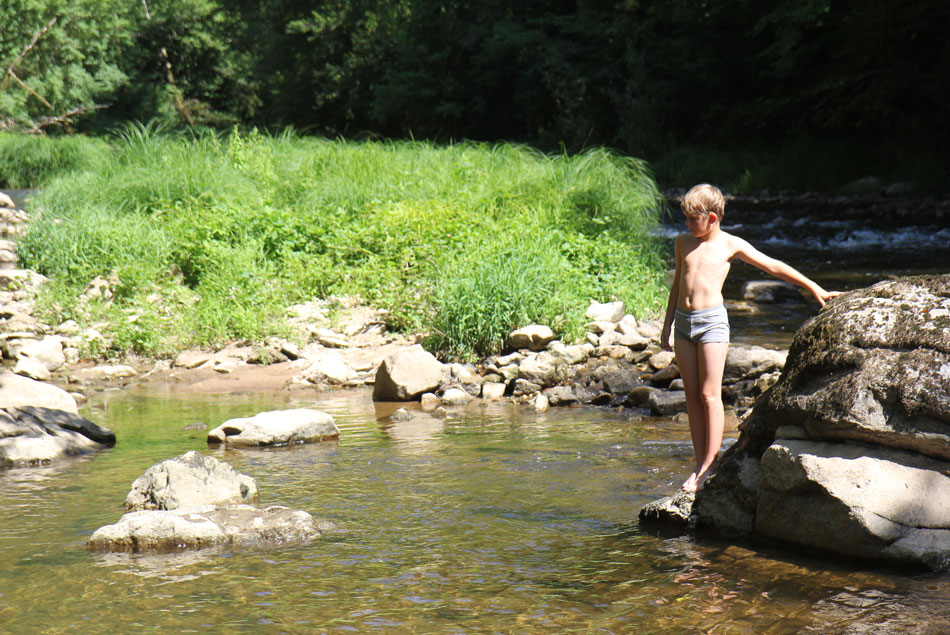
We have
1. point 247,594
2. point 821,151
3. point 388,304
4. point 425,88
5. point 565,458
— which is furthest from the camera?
point 425,88

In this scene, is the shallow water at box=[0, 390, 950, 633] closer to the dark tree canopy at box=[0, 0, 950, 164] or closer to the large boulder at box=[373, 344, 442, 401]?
the large boulder at box=[373, 344, 442, 401]

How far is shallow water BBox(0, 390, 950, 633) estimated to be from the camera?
3.58 meters

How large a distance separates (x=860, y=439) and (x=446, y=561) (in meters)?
1.78

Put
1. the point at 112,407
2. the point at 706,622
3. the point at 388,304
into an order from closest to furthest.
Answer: the point at 706,622, the point at 112,407, the point at 388,304

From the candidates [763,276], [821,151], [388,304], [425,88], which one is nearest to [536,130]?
[425,88]

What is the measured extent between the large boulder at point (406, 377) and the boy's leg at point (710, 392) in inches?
152

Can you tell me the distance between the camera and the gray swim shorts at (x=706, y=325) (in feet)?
15.4

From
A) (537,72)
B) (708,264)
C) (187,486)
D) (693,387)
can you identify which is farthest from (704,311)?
(537,72)

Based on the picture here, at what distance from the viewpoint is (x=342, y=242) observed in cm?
1150

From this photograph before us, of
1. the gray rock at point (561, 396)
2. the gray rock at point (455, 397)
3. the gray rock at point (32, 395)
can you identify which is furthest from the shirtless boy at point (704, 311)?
the gray rock at point (32, 395)

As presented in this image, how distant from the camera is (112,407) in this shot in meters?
8.14

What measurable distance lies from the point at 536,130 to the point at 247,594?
118 feet

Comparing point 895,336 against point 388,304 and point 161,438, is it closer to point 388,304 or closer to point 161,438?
point 161,438

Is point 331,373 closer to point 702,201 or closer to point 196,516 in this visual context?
point 196,516
